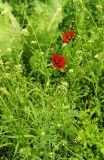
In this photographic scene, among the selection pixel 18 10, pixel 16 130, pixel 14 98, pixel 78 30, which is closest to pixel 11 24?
pixel 18 10

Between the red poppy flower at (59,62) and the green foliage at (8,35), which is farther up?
the green foliage at (8,35)

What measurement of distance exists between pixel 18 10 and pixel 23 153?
5.01 ft

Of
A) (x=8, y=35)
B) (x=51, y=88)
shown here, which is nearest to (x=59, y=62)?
(x=51, y=88)

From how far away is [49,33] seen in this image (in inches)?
137

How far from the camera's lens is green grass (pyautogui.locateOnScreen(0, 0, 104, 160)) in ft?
8.66

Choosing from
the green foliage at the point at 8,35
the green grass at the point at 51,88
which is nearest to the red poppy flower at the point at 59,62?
the green grass at the point at 51,88

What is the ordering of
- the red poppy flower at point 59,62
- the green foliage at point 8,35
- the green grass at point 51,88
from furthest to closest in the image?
the green foliage at point 8,35
the red poppy flower at point 59,62
the green grass at point 51,88

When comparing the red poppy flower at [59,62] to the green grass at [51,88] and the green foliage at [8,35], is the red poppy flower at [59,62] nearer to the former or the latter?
the green grass at [51,88]

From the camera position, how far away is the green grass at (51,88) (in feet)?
8.66

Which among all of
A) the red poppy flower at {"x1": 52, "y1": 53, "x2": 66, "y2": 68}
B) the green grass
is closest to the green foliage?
the green grass

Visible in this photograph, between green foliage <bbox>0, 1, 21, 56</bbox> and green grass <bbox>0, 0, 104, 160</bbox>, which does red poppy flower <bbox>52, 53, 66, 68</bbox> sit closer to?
green grass <bbox>0, 0, 104, 160</bbox>

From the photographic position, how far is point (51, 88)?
3033mm

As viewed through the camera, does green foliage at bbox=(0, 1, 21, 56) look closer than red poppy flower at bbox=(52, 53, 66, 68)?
No

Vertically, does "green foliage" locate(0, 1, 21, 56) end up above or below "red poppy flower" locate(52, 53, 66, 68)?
above
